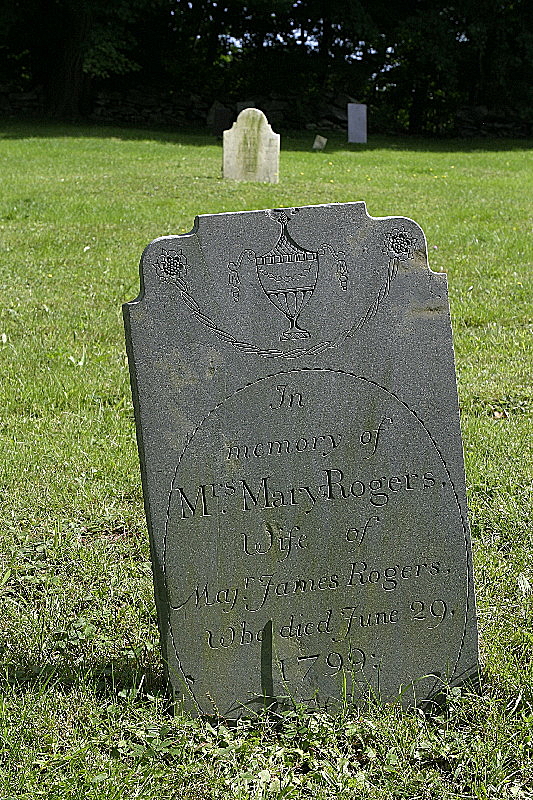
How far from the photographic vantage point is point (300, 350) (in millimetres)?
2729

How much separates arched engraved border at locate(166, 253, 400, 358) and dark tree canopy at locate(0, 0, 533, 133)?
933 inches

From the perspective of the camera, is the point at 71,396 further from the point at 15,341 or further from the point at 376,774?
the point at 376,774

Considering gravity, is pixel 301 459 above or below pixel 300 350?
below

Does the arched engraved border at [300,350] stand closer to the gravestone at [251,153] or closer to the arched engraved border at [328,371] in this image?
the arched engraved border at [328,371]

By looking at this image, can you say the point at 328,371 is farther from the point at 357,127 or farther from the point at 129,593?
the point at 357,127

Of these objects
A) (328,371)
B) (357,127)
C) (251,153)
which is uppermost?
(357,127)

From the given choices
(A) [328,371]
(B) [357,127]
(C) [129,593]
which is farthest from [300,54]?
(A) [328,371]

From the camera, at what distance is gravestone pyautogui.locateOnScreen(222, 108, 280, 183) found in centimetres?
1355

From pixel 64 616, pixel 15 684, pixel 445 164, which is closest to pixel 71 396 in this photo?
pixel 64 616

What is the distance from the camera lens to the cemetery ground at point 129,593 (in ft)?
8.68

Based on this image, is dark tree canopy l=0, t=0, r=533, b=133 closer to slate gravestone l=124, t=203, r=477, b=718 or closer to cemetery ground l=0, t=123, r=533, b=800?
cemetery ground l=0, t=123, r=533, b=800

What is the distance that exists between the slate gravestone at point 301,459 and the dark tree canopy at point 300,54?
77.7 ft

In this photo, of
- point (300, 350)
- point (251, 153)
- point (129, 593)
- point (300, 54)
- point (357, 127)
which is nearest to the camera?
point (300, 350)

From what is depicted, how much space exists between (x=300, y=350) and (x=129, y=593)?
135 centimetres
